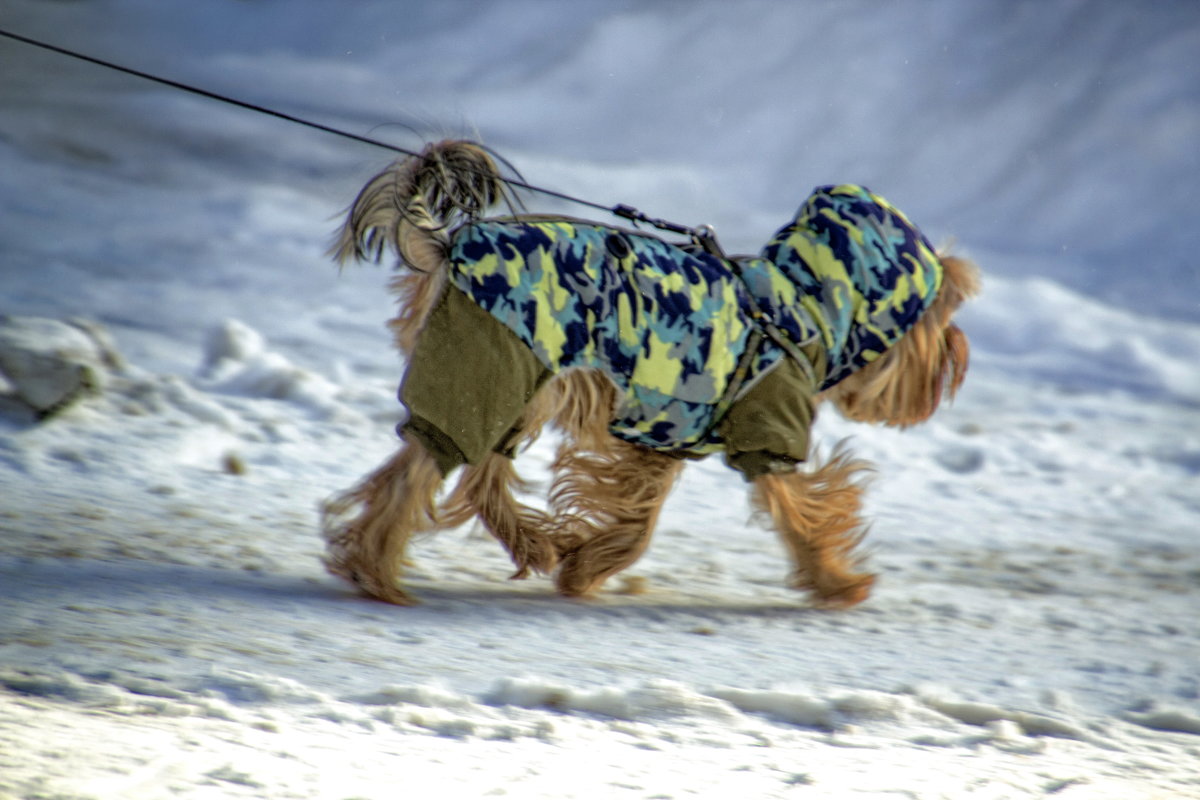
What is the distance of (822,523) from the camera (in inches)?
111

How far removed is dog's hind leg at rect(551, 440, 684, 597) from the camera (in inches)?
113

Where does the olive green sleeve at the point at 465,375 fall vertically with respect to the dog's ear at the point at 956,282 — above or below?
below

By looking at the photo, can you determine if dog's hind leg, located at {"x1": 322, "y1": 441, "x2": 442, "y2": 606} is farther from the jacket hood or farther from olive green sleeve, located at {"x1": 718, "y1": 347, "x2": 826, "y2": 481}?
the jacket hood

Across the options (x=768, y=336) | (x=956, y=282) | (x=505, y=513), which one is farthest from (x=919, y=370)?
(x=505, y=513)

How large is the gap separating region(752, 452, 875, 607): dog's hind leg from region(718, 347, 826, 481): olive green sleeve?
15 cm

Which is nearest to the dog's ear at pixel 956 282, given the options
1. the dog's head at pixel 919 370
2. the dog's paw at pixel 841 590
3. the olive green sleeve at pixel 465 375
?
the dog's head at pixel 919 370

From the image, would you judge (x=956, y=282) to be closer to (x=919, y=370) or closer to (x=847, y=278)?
(x=919, y=370)

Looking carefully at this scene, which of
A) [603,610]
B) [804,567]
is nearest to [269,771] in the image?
[603,610]

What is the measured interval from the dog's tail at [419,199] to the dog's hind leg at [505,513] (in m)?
0.60

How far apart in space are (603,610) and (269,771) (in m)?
1.32

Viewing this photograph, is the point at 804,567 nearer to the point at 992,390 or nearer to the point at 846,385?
the point at 846,385

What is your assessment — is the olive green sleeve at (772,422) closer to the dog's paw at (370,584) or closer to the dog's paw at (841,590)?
the dog's paw at (841,590)

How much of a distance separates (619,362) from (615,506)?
0.57m

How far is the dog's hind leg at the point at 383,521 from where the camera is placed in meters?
2.46
